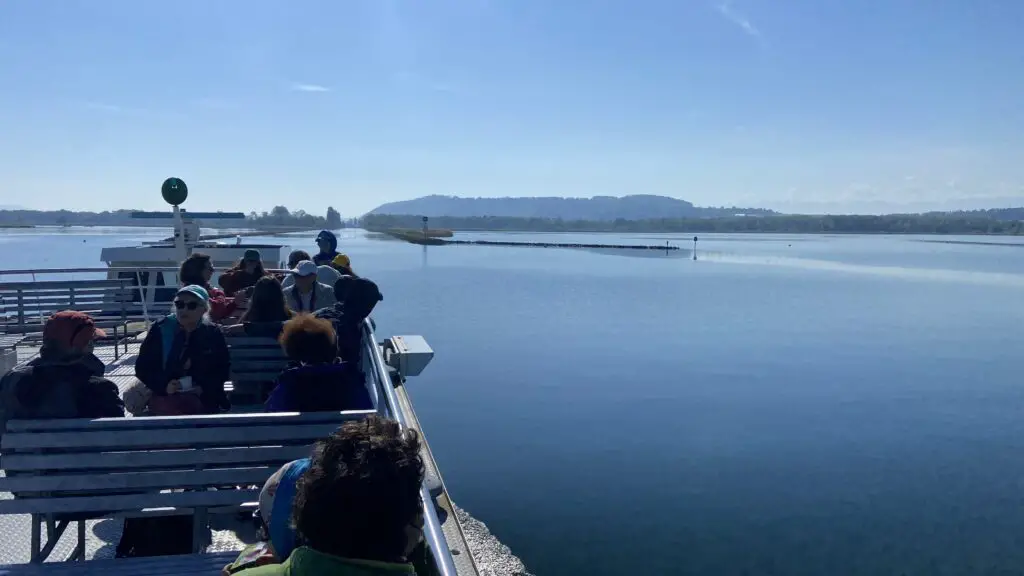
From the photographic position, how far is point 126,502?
397 cm

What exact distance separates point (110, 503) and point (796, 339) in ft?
90.7

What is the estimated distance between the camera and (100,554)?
5312 mm

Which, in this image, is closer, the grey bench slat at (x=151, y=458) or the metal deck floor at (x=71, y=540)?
the grey bench slat at (x=151, y=458)

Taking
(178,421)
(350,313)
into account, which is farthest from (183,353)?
(350,313)

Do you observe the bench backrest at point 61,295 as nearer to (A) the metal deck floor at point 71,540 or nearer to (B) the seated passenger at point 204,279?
(B) the seated passenger at point 204,279

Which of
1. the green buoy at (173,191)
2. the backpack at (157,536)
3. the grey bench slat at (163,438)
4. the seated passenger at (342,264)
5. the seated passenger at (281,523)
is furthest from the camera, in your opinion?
the green buoy at (173,191)

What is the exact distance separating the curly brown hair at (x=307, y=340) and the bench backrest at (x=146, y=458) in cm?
43

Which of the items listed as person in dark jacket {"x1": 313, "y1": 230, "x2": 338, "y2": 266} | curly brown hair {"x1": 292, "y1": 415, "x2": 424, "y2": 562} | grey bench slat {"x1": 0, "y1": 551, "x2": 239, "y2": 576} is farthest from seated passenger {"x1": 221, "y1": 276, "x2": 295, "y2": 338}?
curly brown hair {"x1": 292, "y1": 415, "x2": 424, "y2": 562}

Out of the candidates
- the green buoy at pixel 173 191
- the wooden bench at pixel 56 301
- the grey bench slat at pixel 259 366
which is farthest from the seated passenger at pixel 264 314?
the green buoy at pixel 173 191

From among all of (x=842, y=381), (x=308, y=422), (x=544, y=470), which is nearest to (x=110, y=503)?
(x=308, y=422)

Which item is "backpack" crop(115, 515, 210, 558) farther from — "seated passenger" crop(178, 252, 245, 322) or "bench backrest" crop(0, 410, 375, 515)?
"seated passenger" crop(178, 252, 245, 322)

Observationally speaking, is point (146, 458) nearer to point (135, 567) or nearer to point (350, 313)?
point (135, 567)

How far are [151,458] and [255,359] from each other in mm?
2278

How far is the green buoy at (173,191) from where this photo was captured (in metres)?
14.8
